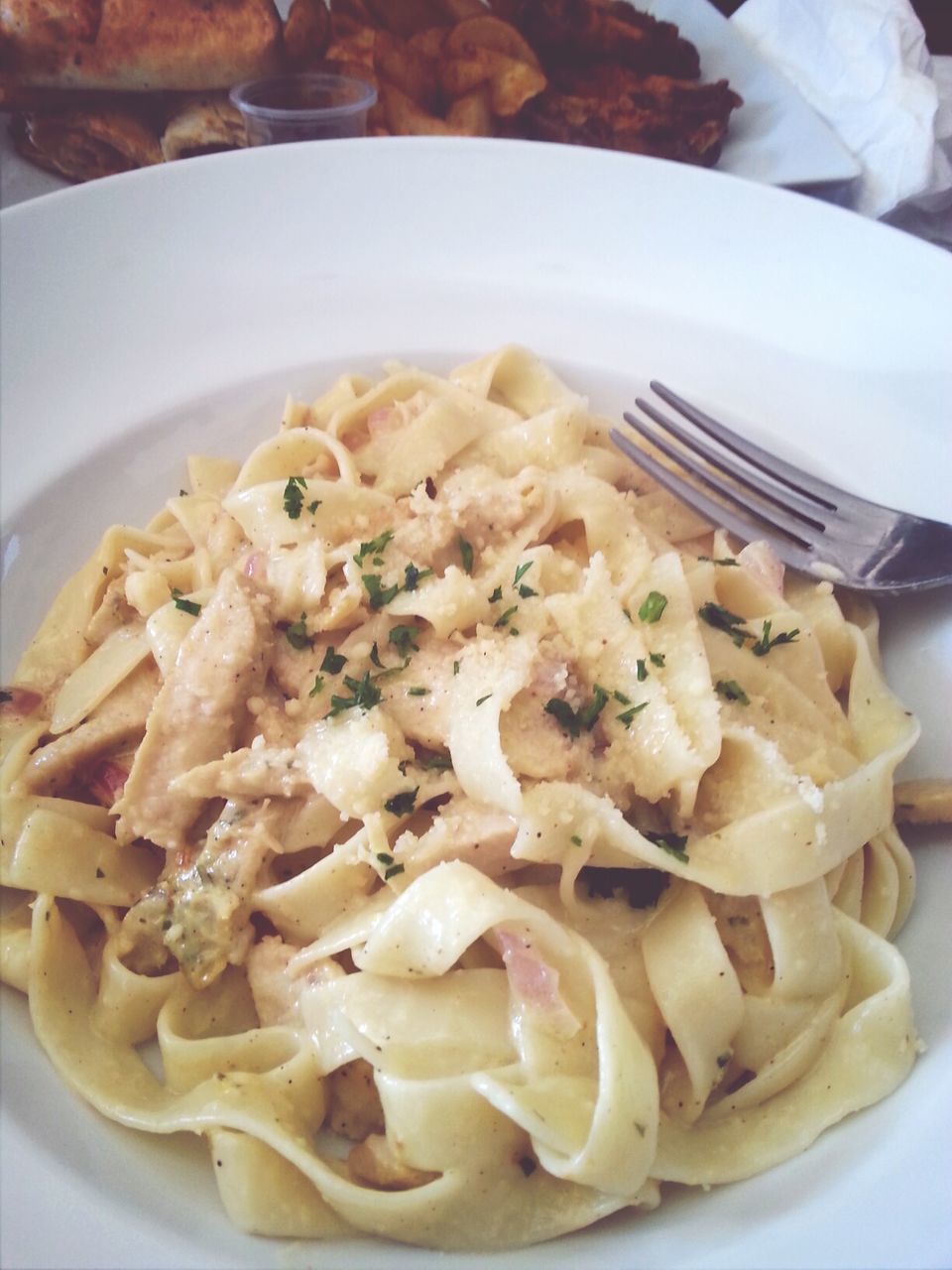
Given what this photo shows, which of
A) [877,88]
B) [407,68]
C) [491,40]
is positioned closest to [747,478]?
[877,88]

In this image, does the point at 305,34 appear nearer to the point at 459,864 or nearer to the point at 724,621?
the point at 724,621

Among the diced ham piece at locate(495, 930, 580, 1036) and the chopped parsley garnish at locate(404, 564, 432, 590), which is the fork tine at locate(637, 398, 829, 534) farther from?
the diced ham piece at locate(495, 930, 580, 1036)

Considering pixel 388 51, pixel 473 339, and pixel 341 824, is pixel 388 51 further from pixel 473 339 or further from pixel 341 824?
pixel 341 824

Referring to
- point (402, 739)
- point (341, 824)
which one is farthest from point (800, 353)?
point (341, 824)

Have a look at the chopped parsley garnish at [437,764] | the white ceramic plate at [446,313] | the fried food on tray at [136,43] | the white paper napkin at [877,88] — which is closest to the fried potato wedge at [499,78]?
the white ceramic plate at [446,313]

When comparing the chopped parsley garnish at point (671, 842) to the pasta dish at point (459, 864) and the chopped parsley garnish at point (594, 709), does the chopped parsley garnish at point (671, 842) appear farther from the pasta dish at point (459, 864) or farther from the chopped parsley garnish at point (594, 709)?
the chopped parsley garnish at point (594, 709)

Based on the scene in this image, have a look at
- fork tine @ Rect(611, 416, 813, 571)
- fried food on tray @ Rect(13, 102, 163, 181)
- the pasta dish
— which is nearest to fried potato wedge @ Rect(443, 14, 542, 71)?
fried food on tray @ Rect(13, 102, 163, 181)
